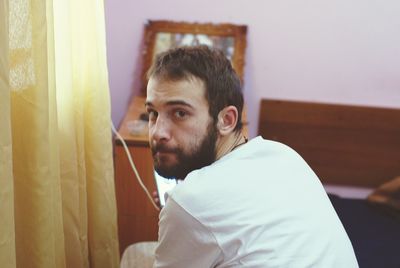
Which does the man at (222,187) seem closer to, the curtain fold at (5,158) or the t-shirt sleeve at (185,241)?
the t-shirt sleeve at (185,241)

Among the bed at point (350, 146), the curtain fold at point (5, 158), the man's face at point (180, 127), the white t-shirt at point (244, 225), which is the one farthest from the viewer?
the bed at point (350, 146)

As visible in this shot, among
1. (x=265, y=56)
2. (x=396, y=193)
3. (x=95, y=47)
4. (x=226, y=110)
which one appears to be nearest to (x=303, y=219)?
(x=226, y=110)

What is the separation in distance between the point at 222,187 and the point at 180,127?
19cm

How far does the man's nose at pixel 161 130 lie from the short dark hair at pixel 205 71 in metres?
0.09

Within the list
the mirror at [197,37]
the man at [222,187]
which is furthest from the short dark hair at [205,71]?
the mirror at [197,37]

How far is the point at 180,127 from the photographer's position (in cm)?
Answer: 98

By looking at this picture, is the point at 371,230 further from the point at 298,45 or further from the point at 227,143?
the point at 227,143

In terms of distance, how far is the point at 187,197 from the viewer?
84 centimetres

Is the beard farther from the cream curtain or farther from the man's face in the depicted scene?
the cream curtain

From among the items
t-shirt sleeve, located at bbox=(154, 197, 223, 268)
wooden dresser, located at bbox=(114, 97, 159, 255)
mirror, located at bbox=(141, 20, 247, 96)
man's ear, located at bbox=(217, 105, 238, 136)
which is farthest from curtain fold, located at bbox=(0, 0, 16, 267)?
mirror, located at bbox=(141, 20, 247, 96)

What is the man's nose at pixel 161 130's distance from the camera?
3.25 ft

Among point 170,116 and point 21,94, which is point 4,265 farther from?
point 170,116

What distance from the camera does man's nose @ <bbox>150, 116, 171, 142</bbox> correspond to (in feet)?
3.25

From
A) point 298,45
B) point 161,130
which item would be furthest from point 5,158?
point 298,45
